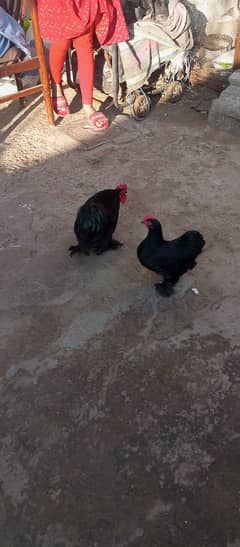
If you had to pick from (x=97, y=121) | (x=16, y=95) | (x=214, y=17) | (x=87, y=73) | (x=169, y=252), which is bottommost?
(x=169, y=252)

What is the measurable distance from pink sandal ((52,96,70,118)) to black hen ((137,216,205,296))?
2.57 m

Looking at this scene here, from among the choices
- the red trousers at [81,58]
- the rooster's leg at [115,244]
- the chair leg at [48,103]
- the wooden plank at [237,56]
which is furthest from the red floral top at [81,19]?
the rooster's leg at [115,244]

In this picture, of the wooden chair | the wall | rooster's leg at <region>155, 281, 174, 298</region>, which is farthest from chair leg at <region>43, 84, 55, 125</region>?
the wall

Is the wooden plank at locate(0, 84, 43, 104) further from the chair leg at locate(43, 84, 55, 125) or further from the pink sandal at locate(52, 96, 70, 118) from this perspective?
the pink sandal at locate(52, 96, 70, 118)

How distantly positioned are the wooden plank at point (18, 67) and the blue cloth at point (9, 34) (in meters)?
0.13

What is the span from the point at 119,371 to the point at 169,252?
2.50 ft

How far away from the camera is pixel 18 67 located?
3.86 meters

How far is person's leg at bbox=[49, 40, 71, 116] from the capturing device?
394cm

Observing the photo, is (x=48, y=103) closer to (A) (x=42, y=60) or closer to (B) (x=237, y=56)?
(A) (x=42, y=60)

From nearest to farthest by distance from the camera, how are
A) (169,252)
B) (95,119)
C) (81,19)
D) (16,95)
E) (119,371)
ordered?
(119,371) < (169,252) < (81,19) < (16,95) < (95,119)

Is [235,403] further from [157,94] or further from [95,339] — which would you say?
[157,94]

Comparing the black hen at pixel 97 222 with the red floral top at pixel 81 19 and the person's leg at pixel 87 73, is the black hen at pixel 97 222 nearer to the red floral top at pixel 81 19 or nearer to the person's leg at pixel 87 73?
the person's leg at pixel 87 73

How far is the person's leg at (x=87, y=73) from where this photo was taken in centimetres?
390

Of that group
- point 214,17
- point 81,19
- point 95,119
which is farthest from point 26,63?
point 214,17
